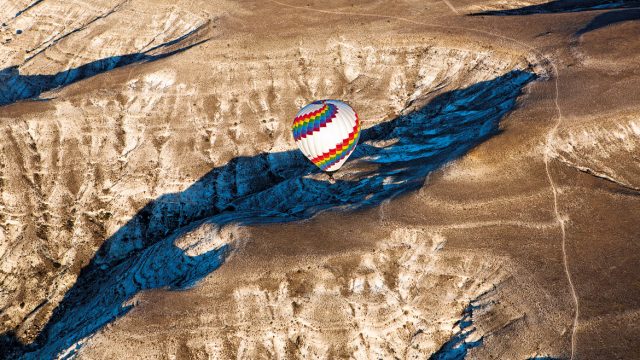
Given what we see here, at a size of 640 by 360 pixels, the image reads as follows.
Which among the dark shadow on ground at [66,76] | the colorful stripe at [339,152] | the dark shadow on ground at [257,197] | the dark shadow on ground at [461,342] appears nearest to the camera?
the dark shadow on ground at [461,342]

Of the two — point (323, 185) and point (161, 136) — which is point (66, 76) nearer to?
point (161, 136)

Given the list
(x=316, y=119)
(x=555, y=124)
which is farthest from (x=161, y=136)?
(x=555, y=124)

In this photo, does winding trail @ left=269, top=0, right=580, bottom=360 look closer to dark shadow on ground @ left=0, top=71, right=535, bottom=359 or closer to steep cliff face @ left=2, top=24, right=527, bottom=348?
steep cliff face @ left=2, top=24, right=527, bottom=348

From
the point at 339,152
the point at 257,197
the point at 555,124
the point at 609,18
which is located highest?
the point at 609,18

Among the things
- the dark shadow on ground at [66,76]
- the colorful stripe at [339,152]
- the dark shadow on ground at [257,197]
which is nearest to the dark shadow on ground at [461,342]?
the dark shadow on ground at [257,197]

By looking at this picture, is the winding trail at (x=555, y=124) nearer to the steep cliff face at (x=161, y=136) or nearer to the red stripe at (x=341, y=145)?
the steep cliff face at (x=161, y=136)

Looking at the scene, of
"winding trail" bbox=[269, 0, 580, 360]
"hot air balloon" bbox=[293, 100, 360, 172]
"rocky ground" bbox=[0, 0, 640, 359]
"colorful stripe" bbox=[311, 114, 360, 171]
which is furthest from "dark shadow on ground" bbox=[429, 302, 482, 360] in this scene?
"hot air balloon" bbox=[293, 100, 360, 172]
